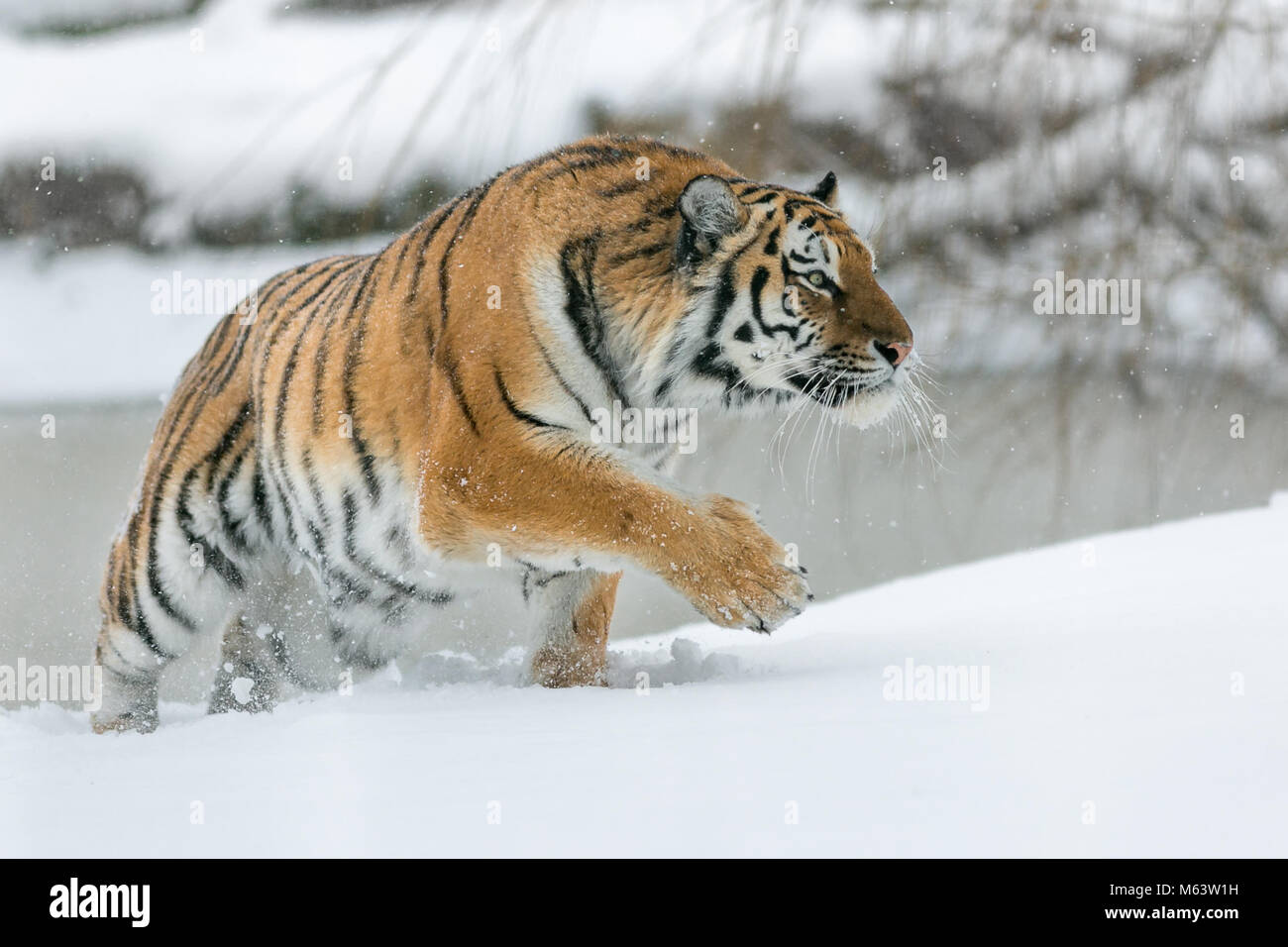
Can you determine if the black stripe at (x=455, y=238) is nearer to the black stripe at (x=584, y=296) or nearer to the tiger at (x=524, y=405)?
the tiger at (x=524, y=405)

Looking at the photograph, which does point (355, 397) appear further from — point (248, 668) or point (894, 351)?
point (894, 351)

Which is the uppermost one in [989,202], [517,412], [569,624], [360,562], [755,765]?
[989,202]

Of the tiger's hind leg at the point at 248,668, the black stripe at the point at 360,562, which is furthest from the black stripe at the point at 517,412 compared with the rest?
the tiger's hind leg at the point at 248,668

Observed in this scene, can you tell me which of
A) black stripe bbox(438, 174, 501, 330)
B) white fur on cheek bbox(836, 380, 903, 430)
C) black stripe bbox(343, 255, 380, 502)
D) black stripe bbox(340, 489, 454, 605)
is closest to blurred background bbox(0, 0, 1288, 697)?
white fur on cheek bbox(836, 380, 903, 430)

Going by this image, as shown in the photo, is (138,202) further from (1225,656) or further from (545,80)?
(1225,656)

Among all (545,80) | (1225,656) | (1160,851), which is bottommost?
(1160,851)

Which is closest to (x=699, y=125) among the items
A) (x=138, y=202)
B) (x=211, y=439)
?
(x=211, y=439)

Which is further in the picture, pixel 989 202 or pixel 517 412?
pixel 989 202

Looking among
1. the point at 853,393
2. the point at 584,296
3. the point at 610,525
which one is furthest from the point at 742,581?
the point at 584,296

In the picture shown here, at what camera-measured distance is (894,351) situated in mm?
2064

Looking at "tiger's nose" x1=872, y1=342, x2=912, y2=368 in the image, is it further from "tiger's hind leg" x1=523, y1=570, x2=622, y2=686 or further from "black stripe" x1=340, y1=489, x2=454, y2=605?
"black stripe" x1=340, y1=489, x2=454, y2=605

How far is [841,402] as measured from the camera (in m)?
A: 2.12

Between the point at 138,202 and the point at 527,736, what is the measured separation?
5.21 m

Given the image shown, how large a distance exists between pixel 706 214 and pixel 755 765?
3.15 feet
